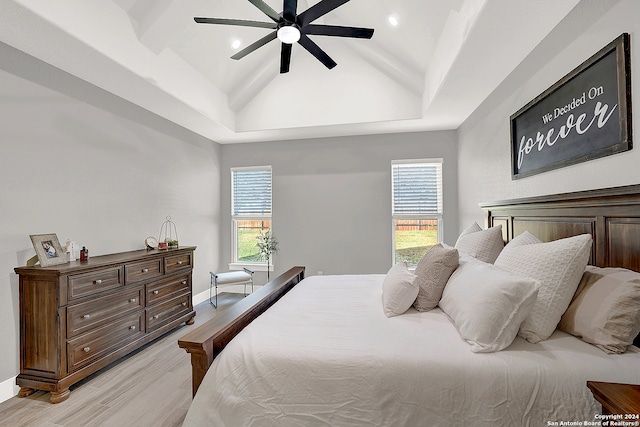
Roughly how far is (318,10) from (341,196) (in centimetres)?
306

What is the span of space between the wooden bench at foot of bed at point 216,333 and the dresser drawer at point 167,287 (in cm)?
163

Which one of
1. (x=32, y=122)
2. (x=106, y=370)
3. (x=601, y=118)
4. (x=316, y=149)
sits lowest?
(x=106, y=370)

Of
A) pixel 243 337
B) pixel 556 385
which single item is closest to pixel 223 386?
pixel 243 337

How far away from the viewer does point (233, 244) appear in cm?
548

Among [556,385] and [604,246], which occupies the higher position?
[604,246]

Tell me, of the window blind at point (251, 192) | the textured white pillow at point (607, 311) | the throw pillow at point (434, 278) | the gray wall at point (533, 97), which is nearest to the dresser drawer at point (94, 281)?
the throw pillow at point (434, 278)

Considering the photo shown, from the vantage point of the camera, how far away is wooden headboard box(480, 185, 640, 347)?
1462 millimetres

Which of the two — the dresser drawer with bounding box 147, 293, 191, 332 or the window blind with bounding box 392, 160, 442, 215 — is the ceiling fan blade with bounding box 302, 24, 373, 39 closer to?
the window blind with bounding box 392, 160, 442, 215

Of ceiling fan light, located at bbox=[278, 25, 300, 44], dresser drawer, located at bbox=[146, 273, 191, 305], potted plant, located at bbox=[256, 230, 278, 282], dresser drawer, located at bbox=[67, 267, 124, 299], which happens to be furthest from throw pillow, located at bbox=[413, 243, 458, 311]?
potted plant, located at bbox=[256, 230, 278, 282]

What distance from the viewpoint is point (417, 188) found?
4.87 metres

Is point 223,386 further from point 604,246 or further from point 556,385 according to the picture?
point 604,246

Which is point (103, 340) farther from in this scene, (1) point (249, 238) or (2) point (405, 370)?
(1) point (249, 238)

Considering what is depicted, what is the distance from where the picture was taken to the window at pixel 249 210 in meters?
5.37

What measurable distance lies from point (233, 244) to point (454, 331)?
453 centimetres
